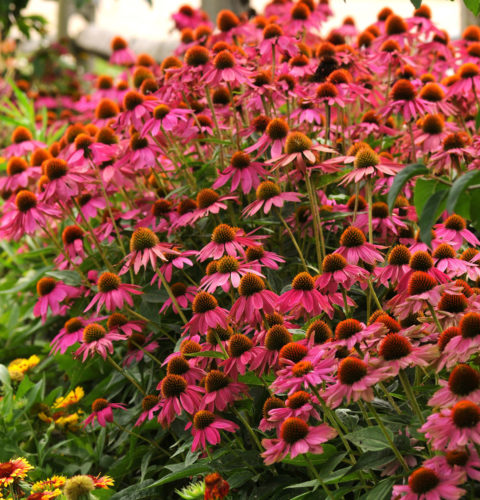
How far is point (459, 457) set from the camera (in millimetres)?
1057

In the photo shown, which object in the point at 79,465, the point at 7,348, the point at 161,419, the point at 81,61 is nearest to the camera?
the point at 161,419

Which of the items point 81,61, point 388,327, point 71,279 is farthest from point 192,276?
point 81,61

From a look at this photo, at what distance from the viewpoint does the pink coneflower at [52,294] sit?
2183 mm

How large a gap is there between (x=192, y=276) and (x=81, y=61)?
5.20m

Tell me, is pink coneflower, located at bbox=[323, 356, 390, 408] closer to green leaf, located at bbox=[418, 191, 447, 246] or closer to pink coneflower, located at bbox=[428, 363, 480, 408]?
pink coneflower, located at bbox=[428, 363, 480, 408]

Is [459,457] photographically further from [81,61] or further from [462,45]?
[81,61]

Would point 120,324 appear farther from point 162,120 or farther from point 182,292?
point 162,120

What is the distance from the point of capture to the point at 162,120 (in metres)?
2.04

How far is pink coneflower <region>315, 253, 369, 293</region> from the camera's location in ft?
4.82

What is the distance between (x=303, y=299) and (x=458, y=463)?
0.50 metres

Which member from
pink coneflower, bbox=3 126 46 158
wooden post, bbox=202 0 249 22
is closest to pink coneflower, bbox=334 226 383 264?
pink coneflower, bbox=3 126 46 158

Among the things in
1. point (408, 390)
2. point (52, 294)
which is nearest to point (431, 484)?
point (408, 390)

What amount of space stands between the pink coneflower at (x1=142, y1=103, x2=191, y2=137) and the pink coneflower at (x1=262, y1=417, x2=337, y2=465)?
1069mm

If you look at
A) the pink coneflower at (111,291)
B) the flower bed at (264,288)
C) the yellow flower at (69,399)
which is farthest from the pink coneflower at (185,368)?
the yellow flower at (69,399)
